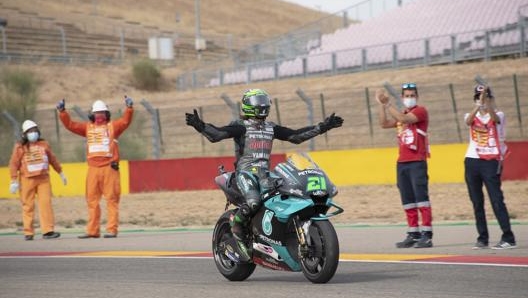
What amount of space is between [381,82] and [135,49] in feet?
107

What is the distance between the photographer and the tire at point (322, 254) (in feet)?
30.2

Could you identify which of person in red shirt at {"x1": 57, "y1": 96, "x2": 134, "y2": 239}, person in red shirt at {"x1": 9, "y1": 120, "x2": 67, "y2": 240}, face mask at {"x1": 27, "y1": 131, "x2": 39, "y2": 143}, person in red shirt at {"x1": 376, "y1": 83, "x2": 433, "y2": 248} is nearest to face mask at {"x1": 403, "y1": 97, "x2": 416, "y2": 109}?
person in red shirt at {"x1": 376, "y1": 83, "x2": 433, "y2": 248}

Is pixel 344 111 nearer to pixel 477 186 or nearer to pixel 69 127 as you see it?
pixel 69 127

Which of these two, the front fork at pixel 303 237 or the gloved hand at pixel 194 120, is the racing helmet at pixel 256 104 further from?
the front fork at pixel 303 237

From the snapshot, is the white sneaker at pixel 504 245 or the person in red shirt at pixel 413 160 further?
the person in red shirt at pixel 413 160

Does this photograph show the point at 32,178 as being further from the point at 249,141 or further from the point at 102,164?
the point at 249,141

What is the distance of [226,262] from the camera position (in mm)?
10578

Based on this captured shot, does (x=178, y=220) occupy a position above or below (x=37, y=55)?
below

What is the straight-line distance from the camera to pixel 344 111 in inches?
1277

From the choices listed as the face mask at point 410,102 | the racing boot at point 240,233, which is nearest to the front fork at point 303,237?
the racing boot at point 240,233

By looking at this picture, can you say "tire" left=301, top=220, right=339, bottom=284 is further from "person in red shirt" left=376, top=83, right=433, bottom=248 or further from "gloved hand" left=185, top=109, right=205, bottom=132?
"person in red shirt" left=376, top=83, right=433, bottom=248

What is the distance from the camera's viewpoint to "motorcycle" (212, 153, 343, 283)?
9.38 metres

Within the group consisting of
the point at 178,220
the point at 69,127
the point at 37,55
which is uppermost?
the point at 37,55

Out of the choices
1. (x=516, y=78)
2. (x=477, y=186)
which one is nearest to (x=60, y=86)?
(x=516, y=78)
